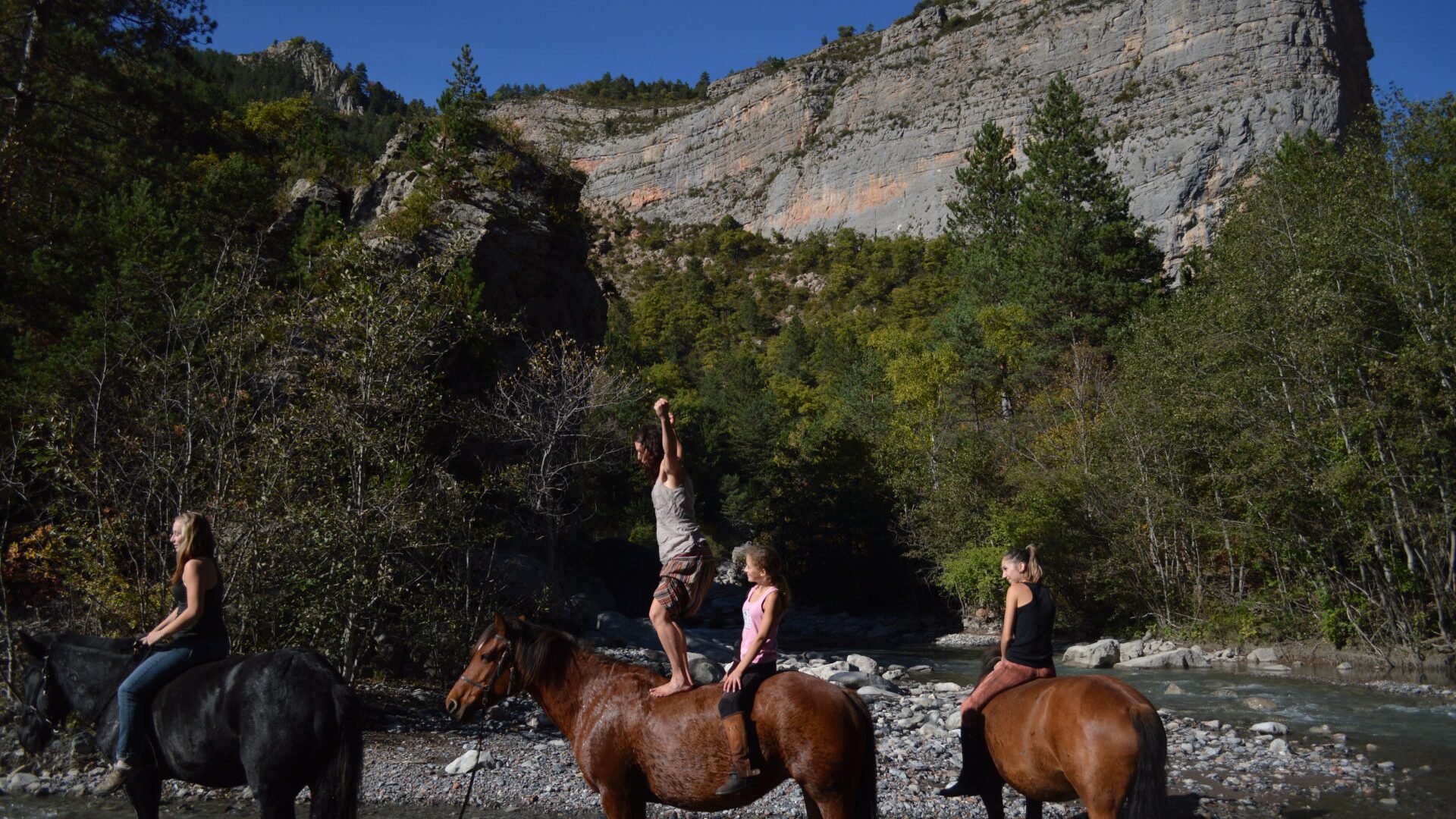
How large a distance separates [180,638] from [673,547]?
3.72 metres

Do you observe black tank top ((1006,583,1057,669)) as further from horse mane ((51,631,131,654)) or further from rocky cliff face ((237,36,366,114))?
rocky cliff face ((237,36,366,114))

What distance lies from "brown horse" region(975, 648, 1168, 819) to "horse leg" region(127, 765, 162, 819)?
6.15m

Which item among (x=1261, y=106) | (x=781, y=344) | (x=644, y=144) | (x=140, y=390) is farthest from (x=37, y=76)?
(x=644, y=144)

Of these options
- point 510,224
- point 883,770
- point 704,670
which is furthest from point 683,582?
point 510,224

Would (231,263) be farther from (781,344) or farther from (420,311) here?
(781,344)

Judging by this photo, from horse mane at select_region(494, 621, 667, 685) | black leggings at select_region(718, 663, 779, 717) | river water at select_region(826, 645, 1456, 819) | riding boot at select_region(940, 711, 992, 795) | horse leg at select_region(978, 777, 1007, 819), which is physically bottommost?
river water at select_region(826, 645, 1456, 819)

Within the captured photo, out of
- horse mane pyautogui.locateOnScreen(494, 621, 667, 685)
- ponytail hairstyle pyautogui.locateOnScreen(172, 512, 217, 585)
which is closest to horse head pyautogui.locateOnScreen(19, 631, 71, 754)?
ponytail hairstyle pyautogui.locateOnScreen(172, 512, 217, 585)

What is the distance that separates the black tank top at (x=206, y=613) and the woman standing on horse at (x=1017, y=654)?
5.65 m

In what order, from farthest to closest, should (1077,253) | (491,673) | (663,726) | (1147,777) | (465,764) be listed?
(1077,253)
(465,764)
(491,673)
(1147,777)
(663,726)

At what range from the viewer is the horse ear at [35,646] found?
6.88 meters

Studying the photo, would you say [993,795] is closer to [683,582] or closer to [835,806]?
[835,806]

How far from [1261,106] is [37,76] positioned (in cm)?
9095

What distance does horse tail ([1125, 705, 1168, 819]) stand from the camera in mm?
5797

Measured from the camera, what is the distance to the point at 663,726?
222 inches
